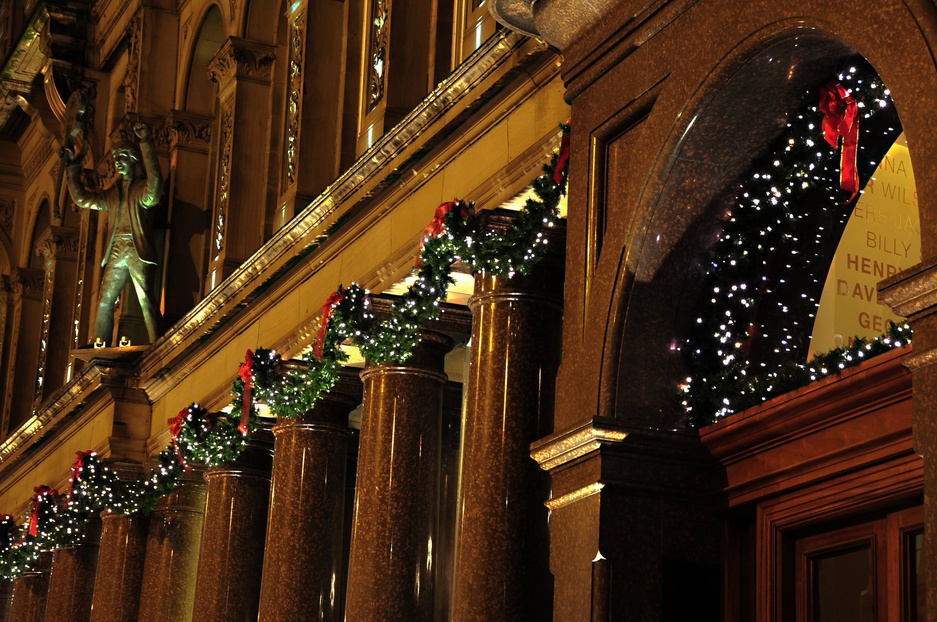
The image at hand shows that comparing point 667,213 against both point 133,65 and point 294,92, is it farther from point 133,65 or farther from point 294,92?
point 133,65

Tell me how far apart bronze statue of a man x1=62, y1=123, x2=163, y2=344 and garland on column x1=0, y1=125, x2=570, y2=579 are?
2.12m

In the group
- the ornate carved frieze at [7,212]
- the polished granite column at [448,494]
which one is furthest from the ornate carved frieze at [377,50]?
the ornate carved frieze at [7,212]

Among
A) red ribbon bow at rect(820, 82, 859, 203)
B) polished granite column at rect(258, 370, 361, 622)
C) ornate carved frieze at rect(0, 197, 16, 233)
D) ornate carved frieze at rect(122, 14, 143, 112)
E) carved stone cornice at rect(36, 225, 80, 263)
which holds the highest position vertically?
ornate carved frieze at rect(0, 197, 16, 233)

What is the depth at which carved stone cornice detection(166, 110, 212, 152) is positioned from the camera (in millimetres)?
20734

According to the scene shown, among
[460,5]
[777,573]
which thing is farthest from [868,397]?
[460,5]

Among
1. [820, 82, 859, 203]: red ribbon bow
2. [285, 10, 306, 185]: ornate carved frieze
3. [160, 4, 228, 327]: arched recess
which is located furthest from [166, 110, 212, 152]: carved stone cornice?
[820, 82, 859, 203]: red ribbon bow

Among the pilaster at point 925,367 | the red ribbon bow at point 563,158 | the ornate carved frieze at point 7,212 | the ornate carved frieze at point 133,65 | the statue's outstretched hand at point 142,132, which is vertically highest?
the ornate carved frieze at point 7,212

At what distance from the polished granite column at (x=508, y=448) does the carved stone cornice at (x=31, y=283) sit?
1816 cm

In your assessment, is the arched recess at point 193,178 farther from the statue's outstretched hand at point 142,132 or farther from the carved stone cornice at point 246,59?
the carved stone cornice at point 246,59

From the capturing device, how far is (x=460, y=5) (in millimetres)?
13336

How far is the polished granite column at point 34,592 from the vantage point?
23.0 m

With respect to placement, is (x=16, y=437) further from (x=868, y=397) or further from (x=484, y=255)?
(x=868, y=397)

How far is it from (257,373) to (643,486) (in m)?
6.51

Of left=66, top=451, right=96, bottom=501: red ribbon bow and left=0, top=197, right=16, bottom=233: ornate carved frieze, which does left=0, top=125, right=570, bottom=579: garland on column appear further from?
left=0, top=197, right=16, bottom=233: ornate carved frieze
